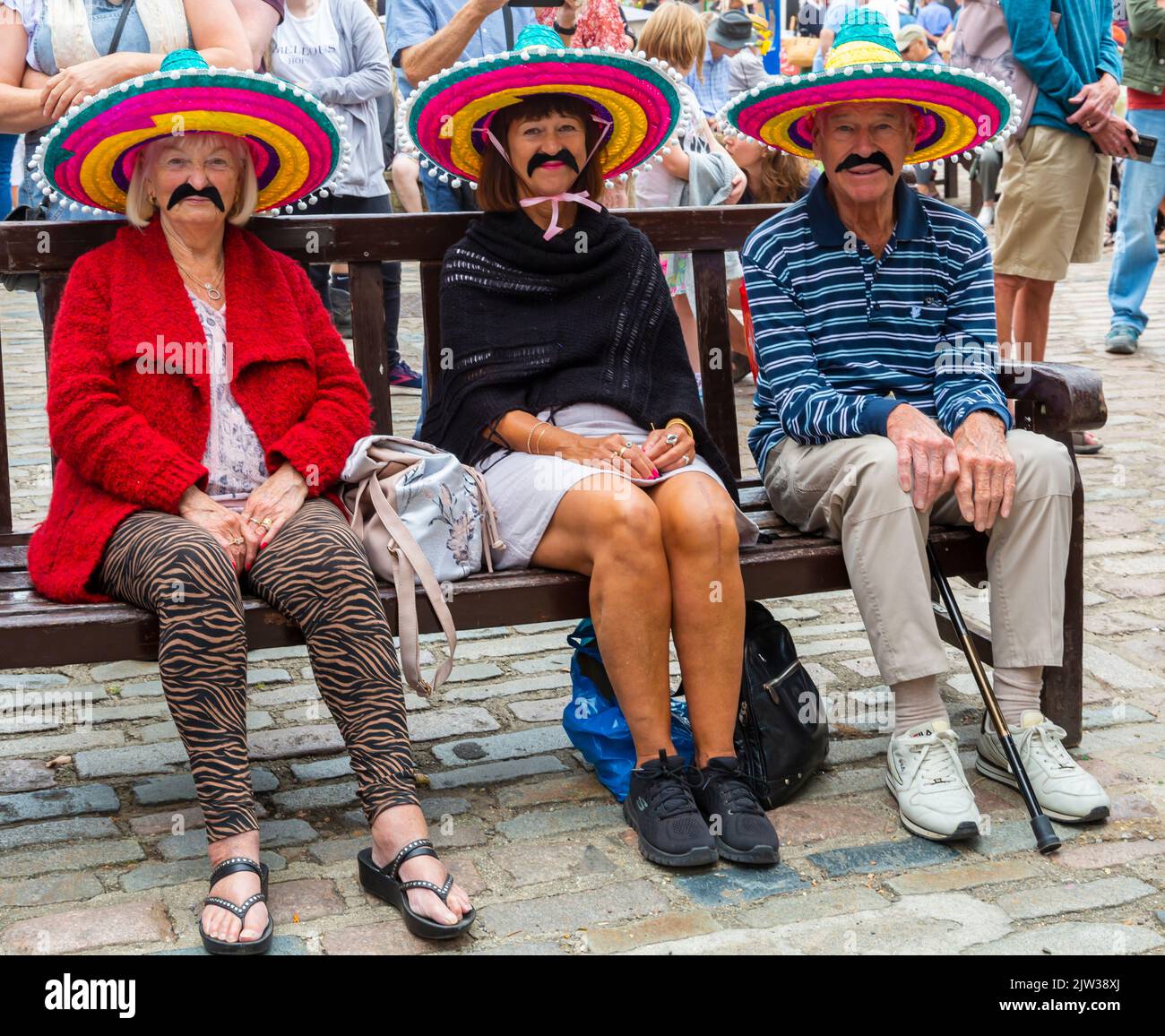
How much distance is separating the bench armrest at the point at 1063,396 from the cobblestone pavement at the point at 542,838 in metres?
0.81

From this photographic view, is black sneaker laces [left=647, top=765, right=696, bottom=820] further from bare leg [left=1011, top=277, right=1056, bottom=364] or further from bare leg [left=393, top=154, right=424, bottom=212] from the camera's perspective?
bare leg [left=393, top=154, right=424, bottom=212]

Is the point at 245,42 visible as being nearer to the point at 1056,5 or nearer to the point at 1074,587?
the point at 1074,587

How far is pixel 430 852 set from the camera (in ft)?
9.75

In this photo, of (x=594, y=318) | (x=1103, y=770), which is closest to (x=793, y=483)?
(x=594, y=318)

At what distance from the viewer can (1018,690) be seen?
11.7ft

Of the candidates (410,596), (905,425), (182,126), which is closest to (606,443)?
(410,596)

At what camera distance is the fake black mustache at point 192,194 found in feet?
11.1

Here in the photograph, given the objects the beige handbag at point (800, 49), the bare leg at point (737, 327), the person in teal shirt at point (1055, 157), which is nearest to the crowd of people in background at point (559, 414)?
the person in teal shirt at point (1055, 157)

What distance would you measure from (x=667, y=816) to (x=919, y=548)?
872 millimetres

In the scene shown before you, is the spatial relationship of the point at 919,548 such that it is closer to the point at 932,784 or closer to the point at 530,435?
the point at 932,784

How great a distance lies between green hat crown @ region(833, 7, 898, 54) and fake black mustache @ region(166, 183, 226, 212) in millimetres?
1604

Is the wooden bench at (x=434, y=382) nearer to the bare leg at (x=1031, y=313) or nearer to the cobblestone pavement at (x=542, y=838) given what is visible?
the cobblestone pavement at (x=542, y=838)

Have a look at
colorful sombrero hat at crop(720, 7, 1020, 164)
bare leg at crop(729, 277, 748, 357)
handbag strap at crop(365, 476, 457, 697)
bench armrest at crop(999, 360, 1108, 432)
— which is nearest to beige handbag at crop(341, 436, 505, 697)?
handbag strap at crop(365, 476, 457, 697)

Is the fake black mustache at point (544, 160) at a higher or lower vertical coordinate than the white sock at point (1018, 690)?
higher
